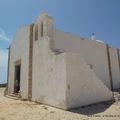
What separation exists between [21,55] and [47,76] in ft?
17.8

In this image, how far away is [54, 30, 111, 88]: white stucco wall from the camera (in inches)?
587

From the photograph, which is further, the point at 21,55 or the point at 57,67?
the point at 21,55

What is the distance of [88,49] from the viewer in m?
17.3

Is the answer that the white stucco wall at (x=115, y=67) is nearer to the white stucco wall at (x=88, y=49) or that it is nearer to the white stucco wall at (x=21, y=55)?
the white stucco wall at (x=88, y=49)

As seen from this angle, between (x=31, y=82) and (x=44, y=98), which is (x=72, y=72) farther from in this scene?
(x=31, y=82)

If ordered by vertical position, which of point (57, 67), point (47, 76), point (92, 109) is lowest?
point (92, 109)

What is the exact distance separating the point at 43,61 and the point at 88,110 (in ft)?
16.2

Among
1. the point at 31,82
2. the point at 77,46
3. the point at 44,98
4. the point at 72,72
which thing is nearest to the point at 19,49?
the point at 31,82

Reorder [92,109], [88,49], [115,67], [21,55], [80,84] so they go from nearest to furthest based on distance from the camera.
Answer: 1. [92,109]
2. [80,84]
3. [21,55]
4. [88,49]
5. [115,67]

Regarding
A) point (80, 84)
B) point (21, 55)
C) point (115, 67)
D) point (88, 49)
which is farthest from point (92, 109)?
point (115, 67)

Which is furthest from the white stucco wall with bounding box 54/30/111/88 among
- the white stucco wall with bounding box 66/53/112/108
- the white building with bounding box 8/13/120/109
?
the white stucco wall with bounding box 66/53/112/108

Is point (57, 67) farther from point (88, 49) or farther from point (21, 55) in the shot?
point (88, 49)

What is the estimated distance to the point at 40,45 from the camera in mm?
13250

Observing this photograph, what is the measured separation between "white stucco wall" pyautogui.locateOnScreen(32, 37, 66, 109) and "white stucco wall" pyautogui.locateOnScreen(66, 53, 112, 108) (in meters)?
0.35
